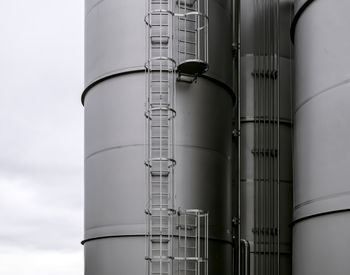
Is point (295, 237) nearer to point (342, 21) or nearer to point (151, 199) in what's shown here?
point (151, 199)

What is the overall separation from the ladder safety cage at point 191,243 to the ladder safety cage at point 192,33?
8.08ft

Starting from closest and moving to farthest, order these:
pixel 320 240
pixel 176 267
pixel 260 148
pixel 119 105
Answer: pixel 320 240 < pixel 176 267 < pixel 119 105 < pixel 260 148

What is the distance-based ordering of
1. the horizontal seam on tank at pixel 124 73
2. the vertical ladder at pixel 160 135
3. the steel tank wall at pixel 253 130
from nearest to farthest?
the vertical ladder at pixel 160 135, the horizontal seam on tank at pixel 124 73, the steel tank wall at pixel 253 130

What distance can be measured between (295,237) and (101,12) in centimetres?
533

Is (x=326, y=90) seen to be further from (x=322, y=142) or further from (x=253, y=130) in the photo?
(x=253, y=130)

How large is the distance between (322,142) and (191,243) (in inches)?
109

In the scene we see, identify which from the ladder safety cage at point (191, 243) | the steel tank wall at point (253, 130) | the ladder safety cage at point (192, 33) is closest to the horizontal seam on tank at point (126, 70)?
the ladder safety cage at point (192, 33)

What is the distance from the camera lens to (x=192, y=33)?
12086mm

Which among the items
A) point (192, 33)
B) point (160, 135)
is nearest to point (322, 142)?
point (160, 135)

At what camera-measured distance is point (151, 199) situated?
11.4 meters

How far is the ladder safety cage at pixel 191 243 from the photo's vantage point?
1128 centimetres

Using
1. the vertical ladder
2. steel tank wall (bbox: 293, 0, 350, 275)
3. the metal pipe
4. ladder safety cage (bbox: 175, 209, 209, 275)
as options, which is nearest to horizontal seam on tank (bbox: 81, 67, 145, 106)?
the vertical ladder

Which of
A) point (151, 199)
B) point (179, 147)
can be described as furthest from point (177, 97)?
point (151, 199)

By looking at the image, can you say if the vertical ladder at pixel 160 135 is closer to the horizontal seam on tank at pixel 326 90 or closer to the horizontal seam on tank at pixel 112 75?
the horizontal seam on tank at pixel 112 75
